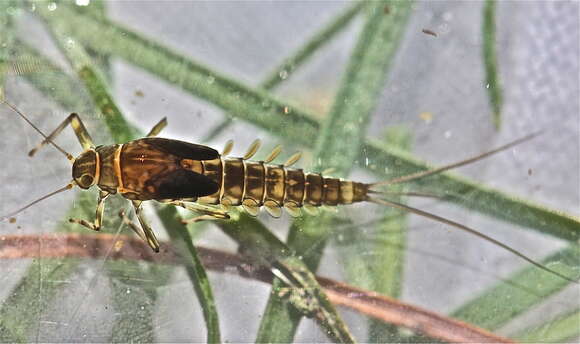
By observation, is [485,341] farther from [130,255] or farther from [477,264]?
[130,255]

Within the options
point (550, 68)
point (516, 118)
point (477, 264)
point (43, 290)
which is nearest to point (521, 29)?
point (550, 68)

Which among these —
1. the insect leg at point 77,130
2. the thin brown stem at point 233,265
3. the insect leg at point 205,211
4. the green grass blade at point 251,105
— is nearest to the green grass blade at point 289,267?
the thin brown stem at point 233,265

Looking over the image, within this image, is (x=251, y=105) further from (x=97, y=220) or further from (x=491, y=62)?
(x=491, y=62)

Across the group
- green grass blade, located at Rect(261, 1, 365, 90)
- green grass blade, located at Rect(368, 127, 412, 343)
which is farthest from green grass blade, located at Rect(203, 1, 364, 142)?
green grass blade, located at Rect(368, 127, 412, 343)

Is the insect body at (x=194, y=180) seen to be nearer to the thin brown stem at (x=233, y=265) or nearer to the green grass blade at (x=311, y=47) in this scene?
the thin brown stem at (x=233, y=265)

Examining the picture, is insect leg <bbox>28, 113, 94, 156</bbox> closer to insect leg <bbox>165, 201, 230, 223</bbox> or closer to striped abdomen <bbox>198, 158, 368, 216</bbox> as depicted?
insect leg <bbox>165, 201, 230, 223</bbox>

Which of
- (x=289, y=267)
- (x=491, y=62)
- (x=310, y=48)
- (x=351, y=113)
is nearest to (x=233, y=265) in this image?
(x=289, y=267)
